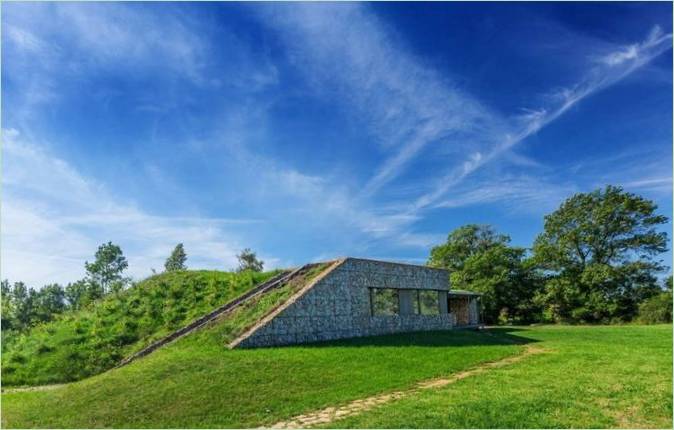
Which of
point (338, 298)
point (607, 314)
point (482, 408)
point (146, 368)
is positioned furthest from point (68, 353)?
point (607, 314)

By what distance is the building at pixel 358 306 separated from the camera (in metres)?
15.0

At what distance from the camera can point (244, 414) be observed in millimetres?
8273

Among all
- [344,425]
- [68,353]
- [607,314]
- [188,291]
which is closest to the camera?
[344,425]

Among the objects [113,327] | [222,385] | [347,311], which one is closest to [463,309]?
[347,311]

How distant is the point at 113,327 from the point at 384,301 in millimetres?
10619

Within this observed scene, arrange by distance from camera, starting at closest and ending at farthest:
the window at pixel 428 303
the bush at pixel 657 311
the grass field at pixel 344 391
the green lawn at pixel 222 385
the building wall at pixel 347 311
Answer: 1. the grass field at pixel 344 391
2. the green lawn at pixel 222 385
3. the building wall at pixel 347 311
4. the window at pixel 428 303
5. the bush at pixel 657 311

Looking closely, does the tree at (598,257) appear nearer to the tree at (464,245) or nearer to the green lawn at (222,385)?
the tree at (464,245)

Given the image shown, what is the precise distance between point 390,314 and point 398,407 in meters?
12.2

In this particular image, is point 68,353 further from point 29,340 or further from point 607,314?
point 607,314

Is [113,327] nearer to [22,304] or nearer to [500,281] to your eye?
[22,304]

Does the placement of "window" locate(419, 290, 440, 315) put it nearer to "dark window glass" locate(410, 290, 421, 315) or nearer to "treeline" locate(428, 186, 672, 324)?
"dark window glass" locate(410, 290, 421, 315)

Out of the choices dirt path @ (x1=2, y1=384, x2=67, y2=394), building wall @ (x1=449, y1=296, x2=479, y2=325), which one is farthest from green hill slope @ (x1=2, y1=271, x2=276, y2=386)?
building wall @ (x1=449, y1=296, x2=479, y2=325)

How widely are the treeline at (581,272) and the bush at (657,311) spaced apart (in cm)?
6

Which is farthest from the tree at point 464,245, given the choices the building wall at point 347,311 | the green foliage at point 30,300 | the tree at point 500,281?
the green foliage at point 30,300
